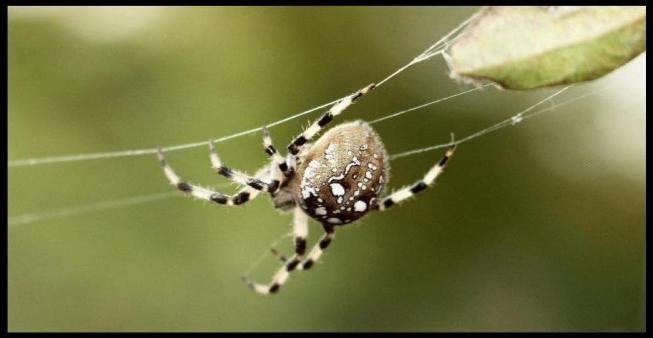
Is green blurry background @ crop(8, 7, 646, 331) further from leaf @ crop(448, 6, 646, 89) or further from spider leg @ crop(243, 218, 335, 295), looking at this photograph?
leaf @ crop(448, 6, 646, 89)

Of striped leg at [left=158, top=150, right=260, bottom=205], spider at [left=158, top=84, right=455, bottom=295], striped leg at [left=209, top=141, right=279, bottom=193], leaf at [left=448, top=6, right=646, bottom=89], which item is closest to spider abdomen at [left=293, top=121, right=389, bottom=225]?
spider at [left=158, top=84, right=455, bottom=295]

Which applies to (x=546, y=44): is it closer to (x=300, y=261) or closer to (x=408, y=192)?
(x=408, y=192)

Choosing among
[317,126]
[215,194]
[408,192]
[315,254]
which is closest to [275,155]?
[317,126]

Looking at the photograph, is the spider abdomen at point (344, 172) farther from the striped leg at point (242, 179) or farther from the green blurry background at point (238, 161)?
the green blurry background at point (238, 161)

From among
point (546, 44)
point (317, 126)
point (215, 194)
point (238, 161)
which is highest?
point (238, 161)
